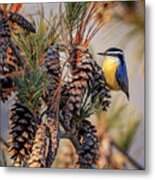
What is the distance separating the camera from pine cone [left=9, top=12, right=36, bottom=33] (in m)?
1.40

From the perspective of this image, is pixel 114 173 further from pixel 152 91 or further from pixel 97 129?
pixel 152 91

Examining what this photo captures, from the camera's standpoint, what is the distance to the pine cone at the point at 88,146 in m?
1.37

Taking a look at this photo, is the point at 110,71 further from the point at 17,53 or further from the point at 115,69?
the point at 17,53

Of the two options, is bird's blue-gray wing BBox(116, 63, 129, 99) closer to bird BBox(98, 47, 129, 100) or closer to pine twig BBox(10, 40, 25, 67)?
bird BBox(98, 47, 129, 100)

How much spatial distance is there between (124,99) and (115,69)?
87mm

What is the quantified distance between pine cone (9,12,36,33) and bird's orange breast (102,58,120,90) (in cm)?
22

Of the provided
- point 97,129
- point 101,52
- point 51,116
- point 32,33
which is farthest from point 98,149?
point 32,33

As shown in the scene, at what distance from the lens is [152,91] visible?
135cm

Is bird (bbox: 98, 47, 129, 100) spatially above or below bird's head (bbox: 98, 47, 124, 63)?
below

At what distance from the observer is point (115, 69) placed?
1.37 metres

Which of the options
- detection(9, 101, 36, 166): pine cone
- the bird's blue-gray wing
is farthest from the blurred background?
detection(9, 101, 36, 166): pine cone

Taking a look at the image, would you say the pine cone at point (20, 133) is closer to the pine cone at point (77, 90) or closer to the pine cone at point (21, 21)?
the pine cone at point (77, 90)

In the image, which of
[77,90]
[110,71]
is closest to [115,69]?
[110,71]

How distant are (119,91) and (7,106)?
0.32 m
